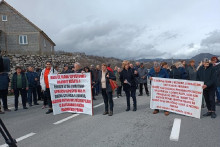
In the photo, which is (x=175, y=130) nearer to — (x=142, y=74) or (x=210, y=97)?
(x=210, y=97)

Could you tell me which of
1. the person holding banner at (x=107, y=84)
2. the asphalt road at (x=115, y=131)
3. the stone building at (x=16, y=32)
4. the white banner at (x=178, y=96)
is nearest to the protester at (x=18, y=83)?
the asphalt road at (x=115, y=131)

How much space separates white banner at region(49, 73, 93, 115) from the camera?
22.6 feet

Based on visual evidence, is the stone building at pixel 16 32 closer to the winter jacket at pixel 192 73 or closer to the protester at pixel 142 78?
the protester at pixel 142 78

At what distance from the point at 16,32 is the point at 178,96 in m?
30.0

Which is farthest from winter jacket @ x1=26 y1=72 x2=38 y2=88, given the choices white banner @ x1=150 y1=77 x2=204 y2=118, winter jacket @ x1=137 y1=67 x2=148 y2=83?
white banner @ x1=150 y1=77 x2=204 y2=118

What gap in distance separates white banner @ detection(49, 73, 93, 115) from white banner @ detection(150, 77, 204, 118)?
268 centimetres

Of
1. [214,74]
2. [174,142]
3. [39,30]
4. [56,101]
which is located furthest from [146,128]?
[39,30]

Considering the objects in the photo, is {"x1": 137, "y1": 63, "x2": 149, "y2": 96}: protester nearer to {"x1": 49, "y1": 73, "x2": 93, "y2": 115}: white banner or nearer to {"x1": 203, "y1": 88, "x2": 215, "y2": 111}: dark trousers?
{"x1": 203, "y1": 88, "x2": 215, "y2": 111}: dark trousers

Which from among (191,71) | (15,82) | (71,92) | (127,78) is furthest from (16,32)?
(191,71)

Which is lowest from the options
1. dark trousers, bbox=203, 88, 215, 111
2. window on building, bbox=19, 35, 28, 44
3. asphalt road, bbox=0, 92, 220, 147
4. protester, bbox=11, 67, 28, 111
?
asphalt road, bbox=0, 92, 220, 147

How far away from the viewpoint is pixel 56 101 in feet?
23.7

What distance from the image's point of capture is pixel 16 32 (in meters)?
29.2

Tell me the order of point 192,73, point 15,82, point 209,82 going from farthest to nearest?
1. point 192,73
2. point 15,82
3. point 209,82

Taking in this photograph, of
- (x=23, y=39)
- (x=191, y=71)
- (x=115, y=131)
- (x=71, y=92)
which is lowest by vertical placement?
(x=115, y=131)
